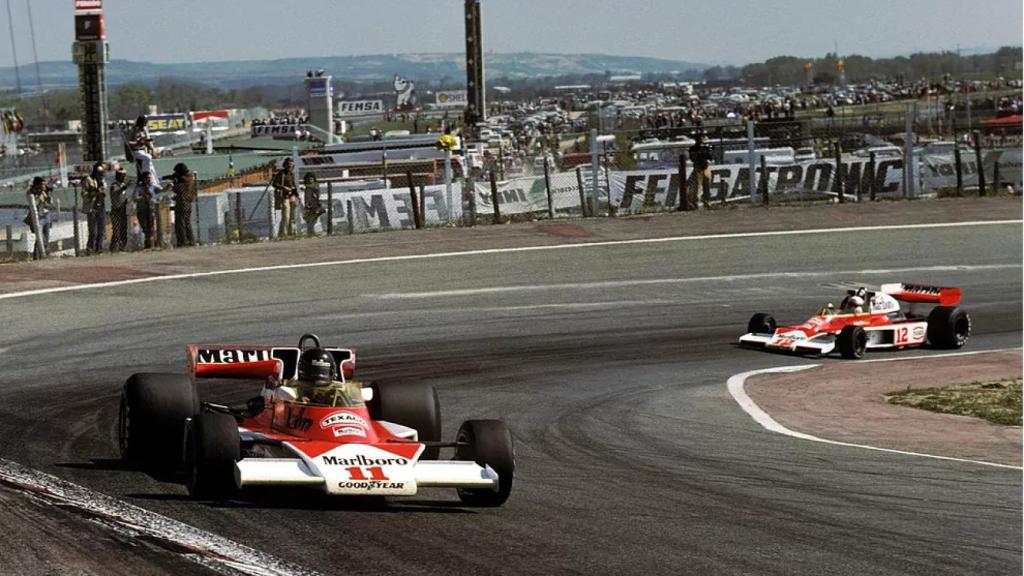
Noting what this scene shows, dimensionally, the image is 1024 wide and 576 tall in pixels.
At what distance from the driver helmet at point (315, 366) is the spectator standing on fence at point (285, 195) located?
63.1 ft

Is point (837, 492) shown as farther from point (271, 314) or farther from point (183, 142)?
point (183, 142)

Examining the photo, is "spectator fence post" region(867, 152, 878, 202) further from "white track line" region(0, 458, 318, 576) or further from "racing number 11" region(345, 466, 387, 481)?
"racing number 11" region(345, 466, 387, 481)

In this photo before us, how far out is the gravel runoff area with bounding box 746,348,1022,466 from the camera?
1266cm

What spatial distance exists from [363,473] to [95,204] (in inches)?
744

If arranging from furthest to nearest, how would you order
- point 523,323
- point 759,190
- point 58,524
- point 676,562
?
point 759,190 < point 523,323 < point 58,524 < point 676,562

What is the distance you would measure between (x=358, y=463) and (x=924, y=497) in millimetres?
3712

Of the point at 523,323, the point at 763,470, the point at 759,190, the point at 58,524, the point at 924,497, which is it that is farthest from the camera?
the point at 759,190

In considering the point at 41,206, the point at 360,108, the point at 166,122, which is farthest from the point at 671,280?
the point at 166,122

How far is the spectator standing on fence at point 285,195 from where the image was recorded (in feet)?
96.0

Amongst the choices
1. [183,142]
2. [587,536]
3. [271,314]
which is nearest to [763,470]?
[587,536]

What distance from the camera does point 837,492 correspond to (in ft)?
33.4

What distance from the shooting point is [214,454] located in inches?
353

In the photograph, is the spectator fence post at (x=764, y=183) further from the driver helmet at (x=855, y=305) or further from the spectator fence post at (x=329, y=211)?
the driver helmet at (x=855, y=305)

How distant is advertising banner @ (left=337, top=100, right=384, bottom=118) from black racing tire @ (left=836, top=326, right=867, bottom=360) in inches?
4098
